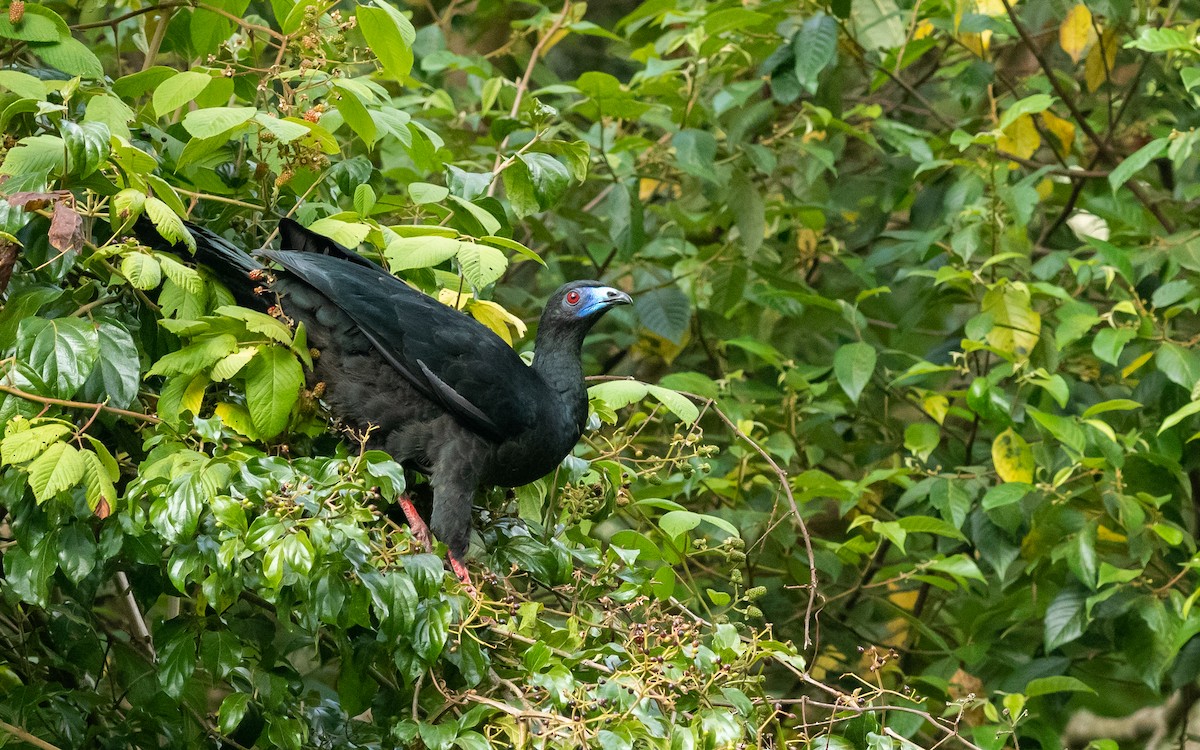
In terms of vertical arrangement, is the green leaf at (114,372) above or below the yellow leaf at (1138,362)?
above

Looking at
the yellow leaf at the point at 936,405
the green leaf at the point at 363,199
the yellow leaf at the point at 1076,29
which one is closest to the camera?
the green leaf at the point at 363,199

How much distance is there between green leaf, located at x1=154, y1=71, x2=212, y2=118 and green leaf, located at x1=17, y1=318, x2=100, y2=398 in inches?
20.2

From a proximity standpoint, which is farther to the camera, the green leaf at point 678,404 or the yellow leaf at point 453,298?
the yellow leaf at point 453,298

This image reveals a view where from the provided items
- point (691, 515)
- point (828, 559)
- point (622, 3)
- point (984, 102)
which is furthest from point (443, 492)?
point (622, 3)

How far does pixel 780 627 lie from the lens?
4.29 m

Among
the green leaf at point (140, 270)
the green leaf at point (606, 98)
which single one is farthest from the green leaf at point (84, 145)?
the green leaf at point (606, 98)

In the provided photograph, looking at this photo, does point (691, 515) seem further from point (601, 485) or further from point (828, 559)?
point (828, 559)

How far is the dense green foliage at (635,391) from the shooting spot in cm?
206

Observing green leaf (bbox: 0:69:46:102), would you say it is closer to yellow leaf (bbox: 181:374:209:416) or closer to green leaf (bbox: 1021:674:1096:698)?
yellow leaf (bbox: 181:374:209:416)

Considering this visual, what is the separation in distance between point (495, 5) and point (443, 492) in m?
3.48

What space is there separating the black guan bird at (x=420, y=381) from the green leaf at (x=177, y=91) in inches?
12.9

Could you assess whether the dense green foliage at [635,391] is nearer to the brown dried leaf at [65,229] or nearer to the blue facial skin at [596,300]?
the brown dried leaf at [65,229]

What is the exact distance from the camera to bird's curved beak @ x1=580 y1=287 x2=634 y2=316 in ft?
9.94

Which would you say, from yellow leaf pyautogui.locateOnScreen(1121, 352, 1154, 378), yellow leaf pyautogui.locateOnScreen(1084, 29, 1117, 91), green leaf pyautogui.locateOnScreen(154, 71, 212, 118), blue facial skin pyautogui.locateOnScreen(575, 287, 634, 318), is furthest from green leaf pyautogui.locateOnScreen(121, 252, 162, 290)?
yellow leaf pyautogui.locateOnScreen(1084, 29, 1117, 91)
